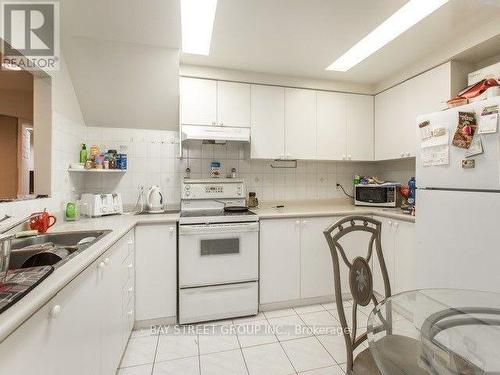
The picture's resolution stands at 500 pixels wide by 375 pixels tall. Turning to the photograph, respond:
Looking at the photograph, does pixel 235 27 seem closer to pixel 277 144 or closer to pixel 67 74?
pixel 277 144

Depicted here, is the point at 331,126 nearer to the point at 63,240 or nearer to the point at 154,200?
the point at 154,200

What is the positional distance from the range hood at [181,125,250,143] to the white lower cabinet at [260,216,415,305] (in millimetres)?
841

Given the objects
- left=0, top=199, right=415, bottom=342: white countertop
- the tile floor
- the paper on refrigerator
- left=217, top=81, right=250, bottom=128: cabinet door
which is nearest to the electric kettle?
left=0, top=199, right=415, bottom=342: white countertop

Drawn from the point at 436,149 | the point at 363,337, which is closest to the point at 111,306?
the point at 363,337

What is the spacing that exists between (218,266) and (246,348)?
0.64 meters

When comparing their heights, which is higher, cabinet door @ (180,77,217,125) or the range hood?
cabinet door @ (180,77,217,125)

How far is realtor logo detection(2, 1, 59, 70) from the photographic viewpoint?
1519 mm

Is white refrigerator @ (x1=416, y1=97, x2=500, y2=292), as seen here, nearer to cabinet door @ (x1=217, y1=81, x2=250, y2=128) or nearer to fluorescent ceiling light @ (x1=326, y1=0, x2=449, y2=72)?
fluorescent ceiling light @ (x1=326, y1=0, x2=449, y2=72)

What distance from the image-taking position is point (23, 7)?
1587 millimetres

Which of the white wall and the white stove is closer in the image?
the white stove

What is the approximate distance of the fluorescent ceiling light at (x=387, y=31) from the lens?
1639mm

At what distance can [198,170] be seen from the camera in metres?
2.73

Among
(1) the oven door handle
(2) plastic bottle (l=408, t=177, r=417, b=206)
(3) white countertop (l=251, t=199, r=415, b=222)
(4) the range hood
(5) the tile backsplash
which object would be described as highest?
(4) the range hood

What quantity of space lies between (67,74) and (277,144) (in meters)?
1.98
